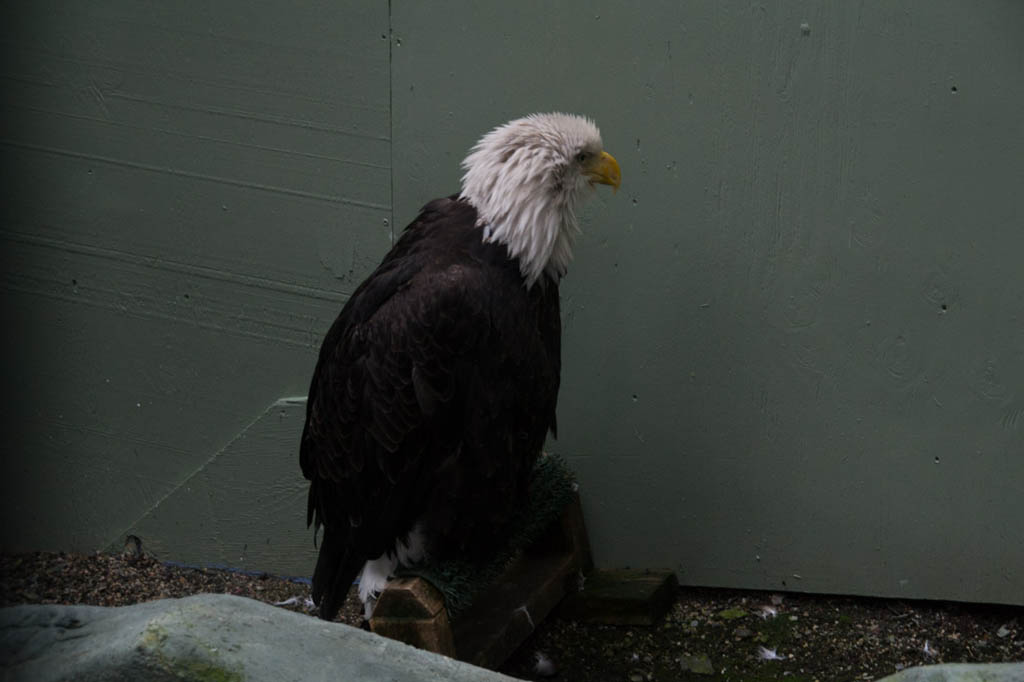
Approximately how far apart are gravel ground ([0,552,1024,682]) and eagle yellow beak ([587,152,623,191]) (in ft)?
4.44

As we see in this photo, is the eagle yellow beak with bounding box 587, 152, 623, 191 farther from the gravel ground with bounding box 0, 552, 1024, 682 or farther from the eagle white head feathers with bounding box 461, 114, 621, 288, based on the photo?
the gravel ground with bounding box 0, 552, 1024, 682

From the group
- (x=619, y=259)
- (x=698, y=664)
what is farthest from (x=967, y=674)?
(x=619, y=259)

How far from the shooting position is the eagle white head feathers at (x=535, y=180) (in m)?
2.89

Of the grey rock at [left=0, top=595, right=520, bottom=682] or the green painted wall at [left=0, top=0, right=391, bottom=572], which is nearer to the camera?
the grey rock at [left=0, top=595, right=520, bottom=682]

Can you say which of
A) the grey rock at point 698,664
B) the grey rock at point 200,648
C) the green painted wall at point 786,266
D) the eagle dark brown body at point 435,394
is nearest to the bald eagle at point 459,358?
the eagle dark brown body at point 435,394

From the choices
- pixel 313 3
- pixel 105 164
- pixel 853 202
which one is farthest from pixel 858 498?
pixel 105 164

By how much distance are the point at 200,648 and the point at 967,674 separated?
50.1 inches

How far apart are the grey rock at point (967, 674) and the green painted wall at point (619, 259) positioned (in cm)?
134

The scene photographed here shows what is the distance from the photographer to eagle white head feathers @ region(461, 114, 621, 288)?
2.89 metres

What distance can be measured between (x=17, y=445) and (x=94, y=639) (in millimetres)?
2329

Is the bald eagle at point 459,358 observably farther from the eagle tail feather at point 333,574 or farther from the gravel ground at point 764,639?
the gravel ground at point 764,639

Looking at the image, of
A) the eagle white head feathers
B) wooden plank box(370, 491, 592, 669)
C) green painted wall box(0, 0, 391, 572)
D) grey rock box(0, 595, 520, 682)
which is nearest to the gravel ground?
wooden plank box(370, 491, 592, 669)

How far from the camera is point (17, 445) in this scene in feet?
12.8

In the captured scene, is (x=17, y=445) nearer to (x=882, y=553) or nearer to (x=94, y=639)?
(x=94, y=639)
